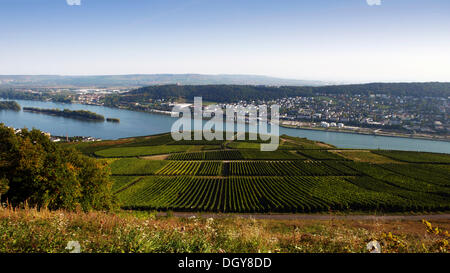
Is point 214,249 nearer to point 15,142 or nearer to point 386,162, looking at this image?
point 15,142

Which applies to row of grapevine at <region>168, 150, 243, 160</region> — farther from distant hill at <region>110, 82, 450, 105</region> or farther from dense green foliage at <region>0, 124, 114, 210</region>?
distant hill at <region>110, 82, 450, 105</region>

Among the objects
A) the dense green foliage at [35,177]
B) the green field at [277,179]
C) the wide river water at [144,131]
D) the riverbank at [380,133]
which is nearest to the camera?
the dense green foliage at [35,177]

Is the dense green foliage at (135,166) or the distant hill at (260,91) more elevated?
the distant hill at (260,91)

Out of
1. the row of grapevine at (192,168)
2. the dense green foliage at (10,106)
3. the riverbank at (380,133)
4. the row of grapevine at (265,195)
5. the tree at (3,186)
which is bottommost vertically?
the row of grapevine at (265,195)

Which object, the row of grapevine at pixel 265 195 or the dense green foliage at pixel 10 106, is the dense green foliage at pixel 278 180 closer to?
the row of grapevine at pixel 265 195

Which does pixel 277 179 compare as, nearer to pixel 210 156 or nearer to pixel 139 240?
pixel 210 156

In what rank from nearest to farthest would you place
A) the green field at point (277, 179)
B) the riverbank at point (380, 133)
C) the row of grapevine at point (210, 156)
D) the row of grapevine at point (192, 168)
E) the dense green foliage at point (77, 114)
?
the green field at point (277, 179) → the row of grapevine at point (192, 168) → the row of grapevine at point (210, 156) → the riverbank at point (380, 133) → the dense green foliage at point (77, 114)

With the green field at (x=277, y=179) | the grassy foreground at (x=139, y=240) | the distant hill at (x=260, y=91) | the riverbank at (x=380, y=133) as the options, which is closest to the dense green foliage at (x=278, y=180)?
the green field at (x=277, y=179)
